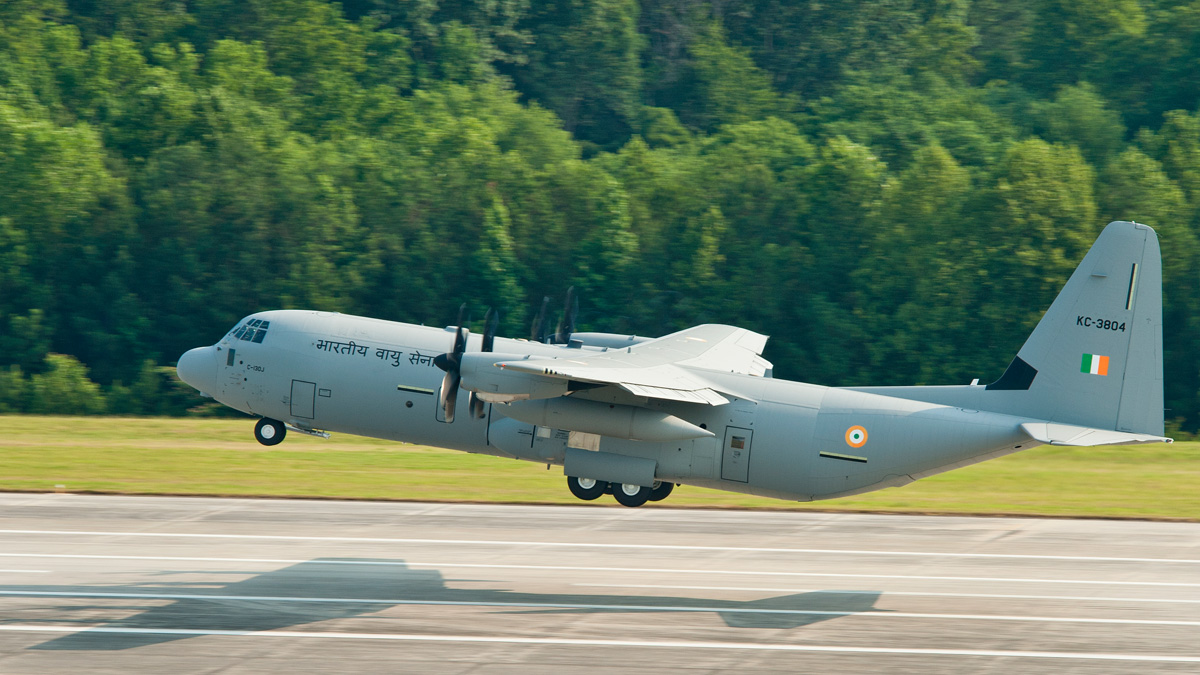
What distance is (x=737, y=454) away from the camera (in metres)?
27.5

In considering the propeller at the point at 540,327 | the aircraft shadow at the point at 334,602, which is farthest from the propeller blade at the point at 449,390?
the propeller at the point at 540,327

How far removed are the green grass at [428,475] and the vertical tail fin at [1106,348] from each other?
1084 centimetres

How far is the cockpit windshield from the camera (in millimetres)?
31844

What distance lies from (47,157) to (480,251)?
966 inches

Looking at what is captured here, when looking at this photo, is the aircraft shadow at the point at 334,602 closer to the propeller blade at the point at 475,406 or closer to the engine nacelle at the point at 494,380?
the propeller blade at the point at 475,406

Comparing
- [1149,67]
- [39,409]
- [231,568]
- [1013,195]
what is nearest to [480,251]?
[39,409]

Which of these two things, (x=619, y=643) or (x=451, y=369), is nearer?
(x=619, y=643)

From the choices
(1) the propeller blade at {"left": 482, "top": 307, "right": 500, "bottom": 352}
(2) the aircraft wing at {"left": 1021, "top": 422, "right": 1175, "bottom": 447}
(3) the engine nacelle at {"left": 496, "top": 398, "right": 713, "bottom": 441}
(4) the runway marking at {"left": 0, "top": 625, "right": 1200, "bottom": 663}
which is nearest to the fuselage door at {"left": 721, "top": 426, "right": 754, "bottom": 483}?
(3) the engine nacelle at {"left": 496, "top": 398, "right": 713, "bottom": 441}

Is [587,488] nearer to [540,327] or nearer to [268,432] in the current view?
[540,327]

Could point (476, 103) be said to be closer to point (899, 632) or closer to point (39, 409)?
point (39, 409)

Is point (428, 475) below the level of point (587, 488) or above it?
below

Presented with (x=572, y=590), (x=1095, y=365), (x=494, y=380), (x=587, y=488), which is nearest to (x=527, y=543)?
(x=587, y=488)

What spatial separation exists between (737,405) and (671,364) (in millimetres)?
2131

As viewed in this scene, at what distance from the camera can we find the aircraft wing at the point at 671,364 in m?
24.9
